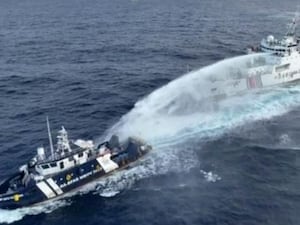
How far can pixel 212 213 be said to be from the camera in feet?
228

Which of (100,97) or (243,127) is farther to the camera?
(100,97)

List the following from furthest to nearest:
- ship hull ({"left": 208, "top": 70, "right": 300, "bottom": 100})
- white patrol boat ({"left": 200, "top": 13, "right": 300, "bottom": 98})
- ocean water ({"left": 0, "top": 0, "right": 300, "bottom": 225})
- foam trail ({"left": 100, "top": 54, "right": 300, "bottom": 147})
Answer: white patrol boat ({"left": 200, "top": 13, "right": 300, "bottom": 98}), ship hull ({"left": 208, "top": 70, "right": 300, "bottom": 100}), foam trail ({"left": 100, "top": 54, "right": 300, "bottom": 147}), ocean water ({"left": 0, "top": 0, "right": 300, "bottom": 225})

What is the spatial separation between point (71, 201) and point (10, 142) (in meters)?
24.7

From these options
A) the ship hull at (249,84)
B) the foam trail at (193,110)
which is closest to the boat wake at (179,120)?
the foam trail at (193,110)

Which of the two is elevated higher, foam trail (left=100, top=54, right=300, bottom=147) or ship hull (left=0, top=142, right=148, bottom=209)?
foam trail (left=100, top=54, right=300, bottom=147)

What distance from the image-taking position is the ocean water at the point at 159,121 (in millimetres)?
72125

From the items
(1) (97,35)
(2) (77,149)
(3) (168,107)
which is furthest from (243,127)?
(1) (97,35)

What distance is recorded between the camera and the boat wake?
8006 centimetres

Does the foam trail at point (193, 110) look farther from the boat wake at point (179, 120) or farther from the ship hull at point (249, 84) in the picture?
the ship hull at point (249, 84)

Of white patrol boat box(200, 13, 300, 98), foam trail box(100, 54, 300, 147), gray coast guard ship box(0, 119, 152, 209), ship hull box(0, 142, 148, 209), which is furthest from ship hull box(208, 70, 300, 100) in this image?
gray coast guard ship box(0, 119, 152, 209)

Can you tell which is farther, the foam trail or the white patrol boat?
the white patrol boat

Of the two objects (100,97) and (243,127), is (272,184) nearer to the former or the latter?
(243,127)

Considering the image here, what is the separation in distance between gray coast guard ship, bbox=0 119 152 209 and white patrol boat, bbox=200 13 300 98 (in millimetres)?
35348

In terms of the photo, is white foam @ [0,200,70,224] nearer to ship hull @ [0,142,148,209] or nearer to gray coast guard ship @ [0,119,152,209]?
ship hull @ [0,142,148,209]
